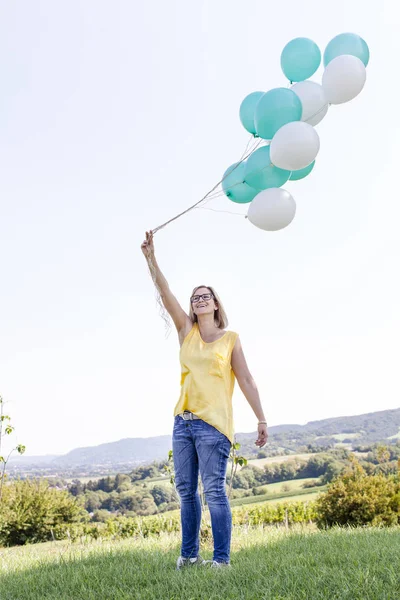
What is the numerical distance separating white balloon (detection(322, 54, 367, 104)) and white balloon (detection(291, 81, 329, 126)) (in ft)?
0.20

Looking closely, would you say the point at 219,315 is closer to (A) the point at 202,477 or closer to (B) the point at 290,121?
(A) the point at 202,477

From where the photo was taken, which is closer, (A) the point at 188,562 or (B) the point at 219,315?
(A) the point at 188,562

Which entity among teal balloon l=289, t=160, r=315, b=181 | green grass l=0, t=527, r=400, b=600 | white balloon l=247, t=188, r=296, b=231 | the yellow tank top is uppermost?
teal balloon l=289, t=160, r=315, b=181

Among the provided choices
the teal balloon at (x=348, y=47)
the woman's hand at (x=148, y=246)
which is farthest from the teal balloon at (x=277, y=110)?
the woman's hand at (x=148, y=246)

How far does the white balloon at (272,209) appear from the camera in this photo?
2.99 metres

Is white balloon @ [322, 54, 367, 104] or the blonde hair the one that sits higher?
white balloon @ [322, 54, 367, 104]

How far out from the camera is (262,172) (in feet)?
10.3

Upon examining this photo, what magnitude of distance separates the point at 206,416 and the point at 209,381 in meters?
0.18

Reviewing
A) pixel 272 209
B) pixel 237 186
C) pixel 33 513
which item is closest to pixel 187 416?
pixel 272 209

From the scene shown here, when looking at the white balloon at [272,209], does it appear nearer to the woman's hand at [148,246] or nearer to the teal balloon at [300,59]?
the woman's hand at [148,246]

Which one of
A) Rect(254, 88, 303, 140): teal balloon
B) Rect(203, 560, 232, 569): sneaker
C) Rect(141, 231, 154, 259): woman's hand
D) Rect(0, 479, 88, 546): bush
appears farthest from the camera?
Rect(0, 479, 88, 546): bush

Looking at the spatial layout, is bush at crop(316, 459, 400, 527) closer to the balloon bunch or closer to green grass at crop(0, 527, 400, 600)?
green grass at crop(0, 527, 400, 600)

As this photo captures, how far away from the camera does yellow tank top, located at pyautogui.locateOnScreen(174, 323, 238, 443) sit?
2.66m

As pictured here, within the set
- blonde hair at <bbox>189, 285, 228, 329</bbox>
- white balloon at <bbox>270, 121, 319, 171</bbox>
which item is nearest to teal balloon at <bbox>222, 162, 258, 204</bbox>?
white balloon at <bbox>270, 121, 319, 171</bbox>
